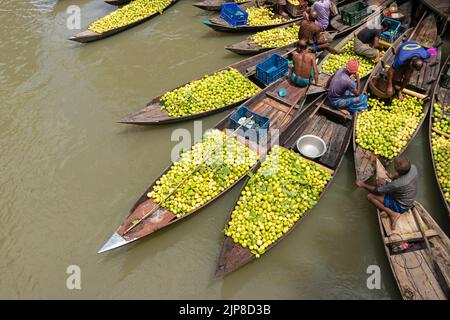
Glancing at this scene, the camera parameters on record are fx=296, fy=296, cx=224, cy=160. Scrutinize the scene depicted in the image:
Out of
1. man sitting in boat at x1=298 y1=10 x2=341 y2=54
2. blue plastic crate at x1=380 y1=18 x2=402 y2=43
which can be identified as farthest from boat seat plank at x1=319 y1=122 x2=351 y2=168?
blue plastic crate at x1=380 y1=18 x2=402 y2=43

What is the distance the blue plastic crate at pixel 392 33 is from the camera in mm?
10488

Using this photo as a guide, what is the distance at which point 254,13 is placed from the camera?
12922 mm

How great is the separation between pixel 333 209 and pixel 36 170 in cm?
810

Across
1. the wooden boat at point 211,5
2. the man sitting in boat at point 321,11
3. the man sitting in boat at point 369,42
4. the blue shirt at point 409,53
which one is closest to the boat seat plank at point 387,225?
the blue shirt at point 409,53

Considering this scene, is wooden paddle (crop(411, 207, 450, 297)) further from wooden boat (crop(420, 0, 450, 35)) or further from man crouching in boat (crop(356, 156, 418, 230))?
wooden boat (crop(420, 0, 450, 35))

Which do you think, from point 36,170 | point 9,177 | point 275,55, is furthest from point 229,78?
point 9,177

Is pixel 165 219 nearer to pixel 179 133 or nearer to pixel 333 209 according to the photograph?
pixel 179 133

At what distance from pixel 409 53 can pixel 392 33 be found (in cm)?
376

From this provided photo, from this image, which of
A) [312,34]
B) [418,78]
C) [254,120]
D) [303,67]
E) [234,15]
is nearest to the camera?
[254,120]

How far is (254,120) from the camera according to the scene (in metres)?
8.27

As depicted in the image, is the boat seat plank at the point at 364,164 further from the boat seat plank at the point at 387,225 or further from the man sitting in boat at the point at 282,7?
the man sitting in boat at the point at 282,7

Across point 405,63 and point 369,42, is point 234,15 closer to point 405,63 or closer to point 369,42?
point 369,42

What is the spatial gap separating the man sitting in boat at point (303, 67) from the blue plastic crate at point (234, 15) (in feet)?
14.5

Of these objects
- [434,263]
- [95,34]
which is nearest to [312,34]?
[434,263]
